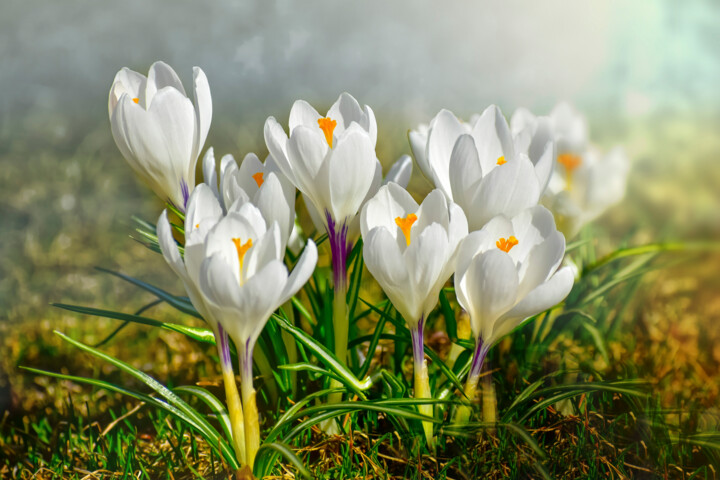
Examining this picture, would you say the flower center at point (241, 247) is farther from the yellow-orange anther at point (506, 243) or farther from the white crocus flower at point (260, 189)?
the yellow-orange anther at point (506, 243)

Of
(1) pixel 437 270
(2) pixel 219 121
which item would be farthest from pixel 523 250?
(2) pixel 219 121

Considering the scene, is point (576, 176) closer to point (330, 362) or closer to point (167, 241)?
point (330, 362)

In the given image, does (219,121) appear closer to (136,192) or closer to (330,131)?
(136,192)

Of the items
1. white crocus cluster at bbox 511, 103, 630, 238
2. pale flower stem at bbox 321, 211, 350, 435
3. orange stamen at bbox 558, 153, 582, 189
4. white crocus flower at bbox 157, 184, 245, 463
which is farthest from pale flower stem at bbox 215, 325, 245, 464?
orange stamen at bbox 558, 153, 582, 189

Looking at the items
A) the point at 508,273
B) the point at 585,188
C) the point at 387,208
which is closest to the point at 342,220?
the point at 387,208

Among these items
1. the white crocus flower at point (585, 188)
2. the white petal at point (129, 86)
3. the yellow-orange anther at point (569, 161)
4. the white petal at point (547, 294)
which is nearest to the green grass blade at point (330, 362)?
the white petal at point (547, 294)

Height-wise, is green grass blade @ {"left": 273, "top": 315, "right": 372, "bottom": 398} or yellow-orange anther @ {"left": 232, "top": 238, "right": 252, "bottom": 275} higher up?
yellow-orange anther @ {"left": 232, "top": 238, "right": 252, "bottom": 275}

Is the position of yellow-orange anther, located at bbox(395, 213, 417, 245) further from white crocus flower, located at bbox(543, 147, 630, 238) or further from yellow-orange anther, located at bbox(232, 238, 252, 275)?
white crocus flower, located at bbox(543, 147, 630, 238)
